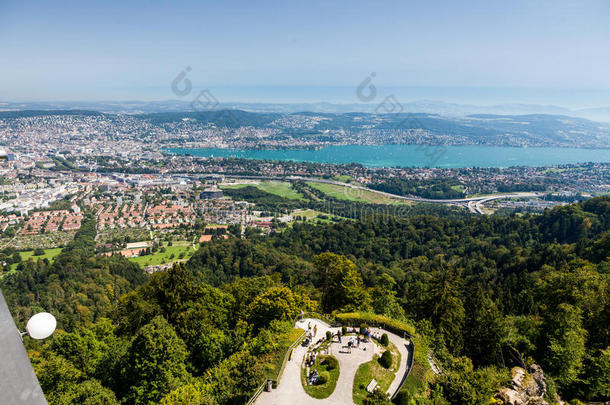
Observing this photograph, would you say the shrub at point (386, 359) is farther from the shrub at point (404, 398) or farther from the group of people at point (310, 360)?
the group of people at point (310, 360)

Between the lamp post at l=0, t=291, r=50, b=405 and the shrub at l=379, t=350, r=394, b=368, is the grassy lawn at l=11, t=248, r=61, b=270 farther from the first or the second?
the lamp post at l=0, t=291, r=50, b=405

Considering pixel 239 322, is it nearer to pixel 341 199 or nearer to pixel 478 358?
pixel 478 358

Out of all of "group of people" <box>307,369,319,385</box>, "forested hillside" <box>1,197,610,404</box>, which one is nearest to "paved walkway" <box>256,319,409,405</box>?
"group of people" <box>307,369,319,385</box>

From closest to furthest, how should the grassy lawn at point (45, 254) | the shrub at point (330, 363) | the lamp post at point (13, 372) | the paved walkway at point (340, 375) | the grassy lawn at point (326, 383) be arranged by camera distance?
1. the lamp post at point (13, 372)
2. the paved walkway at point (340, 375)
3. the grassy lawn at point (326, 383)
4. the shrub at point (330, 363)
5. the grassy lawn at point (45, 254)

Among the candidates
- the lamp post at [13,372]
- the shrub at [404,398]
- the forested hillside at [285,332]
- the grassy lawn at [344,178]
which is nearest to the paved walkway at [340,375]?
the shrub at [404,398]

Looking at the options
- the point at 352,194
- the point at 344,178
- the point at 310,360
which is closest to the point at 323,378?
the point at 310,360

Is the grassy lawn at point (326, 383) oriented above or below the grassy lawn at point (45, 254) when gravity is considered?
above

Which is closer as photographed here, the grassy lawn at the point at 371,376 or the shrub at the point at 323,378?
the grassy lawn at the point at 371,376
